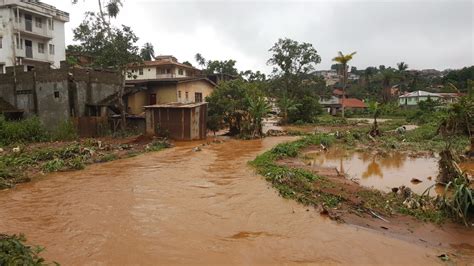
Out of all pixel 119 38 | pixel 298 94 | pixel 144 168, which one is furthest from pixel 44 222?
pixel 298 94

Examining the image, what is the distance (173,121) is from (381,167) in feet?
44.5

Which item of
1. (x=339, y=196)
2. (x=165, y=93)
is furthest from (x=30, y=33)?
(x=339, y=196)

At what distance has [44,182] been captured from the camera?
11570 mm

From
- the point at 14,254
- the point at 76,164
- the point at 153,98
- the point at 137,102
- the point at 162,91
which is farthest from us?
the point at 153,98

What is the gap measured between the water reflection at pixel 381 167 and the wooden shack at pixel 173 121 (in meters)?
8.95

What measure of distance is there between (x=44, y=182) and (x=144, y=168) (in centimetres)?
365

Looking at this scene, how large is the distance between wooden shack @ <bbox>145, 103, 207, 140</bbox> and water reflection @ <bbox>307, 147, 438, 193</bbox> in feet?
29.4

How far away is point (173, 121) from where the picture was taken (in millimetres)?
22719

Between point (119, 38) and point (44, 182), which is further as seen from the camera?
point (119, 38)

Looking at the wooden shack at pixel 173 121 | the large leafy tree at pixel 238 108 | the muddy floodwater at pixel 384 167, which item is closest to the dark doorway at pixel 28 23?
the wooden shack at pixel 173 121

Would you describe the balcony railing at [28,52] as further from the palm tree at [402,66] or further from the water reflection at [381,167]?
the palm tree at [402,66]

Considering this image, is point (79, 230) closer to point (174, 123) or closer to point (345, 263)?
point (345, 263)

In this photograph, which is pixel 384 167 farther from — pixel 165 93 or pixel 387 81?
pixel 387 81

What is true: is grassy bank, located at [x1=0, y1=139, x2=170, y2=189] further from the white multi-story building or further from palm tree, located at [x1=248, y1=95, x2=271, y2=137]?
the white multi-story building
